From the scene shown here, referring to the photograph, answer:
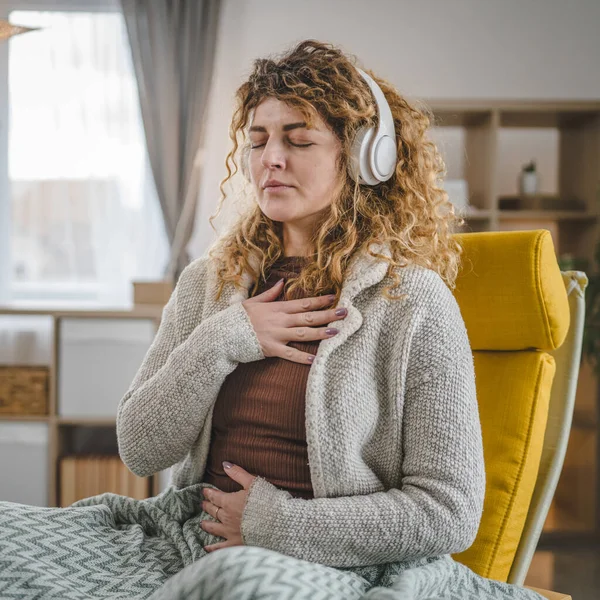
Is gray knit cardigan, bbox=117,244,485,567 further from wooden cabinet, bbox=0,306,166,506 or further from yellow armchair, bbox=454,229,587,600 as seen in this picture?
wooden cabinet, bbox=0,306,166,506

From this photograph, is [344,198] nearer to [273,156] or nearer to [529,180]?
[273,156]

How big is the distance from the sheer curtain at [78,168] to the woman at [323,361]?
2.13 metres

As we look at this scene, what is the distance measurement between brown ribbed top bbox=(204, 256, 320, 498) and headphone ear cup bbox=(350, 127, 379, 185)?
0.31 metres

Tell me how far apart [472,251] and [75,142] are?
252cm

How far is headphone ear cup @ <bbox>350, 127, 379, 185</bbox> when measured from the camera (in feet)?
4.09

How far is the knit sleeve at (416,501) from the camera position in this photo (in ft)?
3.37

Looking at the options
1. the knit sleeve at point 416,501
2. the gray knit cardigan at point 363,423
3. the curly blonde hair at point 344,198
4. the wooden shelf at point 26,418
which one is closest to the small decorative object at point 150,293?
the wooden shelf at point 26,418

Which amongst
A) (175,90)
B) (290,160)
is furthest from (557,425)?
(175,90)

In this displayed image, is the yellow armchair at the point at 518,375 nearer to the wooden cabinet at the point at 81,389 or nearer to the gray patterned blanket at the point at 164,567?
the gray patterned blanket at the point at 164,567

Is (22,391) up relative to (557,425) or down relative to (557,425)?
down

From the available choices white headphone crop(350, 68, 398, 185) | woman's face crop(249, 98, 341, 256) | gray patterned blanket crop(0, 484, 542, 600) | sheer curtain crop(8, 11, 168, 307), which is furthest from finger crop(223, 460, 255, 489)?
sheer curtain crop(8, 11, 168, 307)

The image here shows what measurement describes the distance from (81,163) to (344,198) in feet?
7.96

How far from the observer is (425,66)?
3.42 m

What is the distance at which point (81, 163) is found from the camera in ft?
11.2
